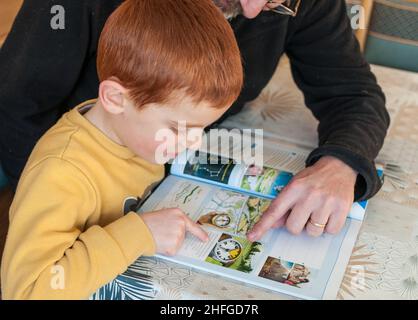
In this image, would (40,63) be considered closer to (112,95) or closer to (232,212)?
(112,95)

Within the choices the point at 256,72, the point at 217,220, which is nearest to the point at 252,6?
the point at 256,72

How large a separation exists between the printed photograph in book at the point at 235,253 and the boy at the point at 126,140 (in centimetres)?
3

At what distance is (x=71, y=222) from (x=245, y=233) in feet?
0.84

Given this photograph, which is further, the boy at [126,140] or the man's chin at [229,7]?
the man's chin at [229,7]

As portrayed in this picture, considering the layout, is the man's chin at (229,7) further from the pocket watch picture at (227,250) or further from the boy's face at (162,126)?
the pocket watch picture at (227,250)

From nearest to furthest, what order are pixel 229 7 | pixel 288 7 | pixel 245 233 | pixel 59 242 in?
pixel 59 242
pixel 245 233
pixel 229 7
pixel 288 7

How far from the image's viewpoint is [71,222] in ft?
2.49

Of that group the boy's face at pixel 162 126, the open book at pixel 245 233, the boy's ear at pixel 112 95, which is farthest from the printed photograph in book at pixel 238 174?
the boy's ear at pixel 112 95

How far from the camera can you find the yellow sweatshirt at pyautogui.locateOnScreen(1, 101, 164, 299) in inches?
27.7

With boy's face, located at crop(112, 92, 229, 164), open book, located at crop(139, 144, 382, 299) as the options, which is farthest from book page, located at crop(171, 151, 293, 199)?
boy's face, located at crop(112, 92, 229, 164)

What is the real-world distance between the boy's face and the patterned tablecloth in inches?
6.8

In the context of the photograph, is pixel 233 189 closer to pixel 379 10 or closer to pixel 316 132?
pixel 316 132

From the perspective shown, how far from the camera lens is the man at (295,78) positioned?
2.93 feet
